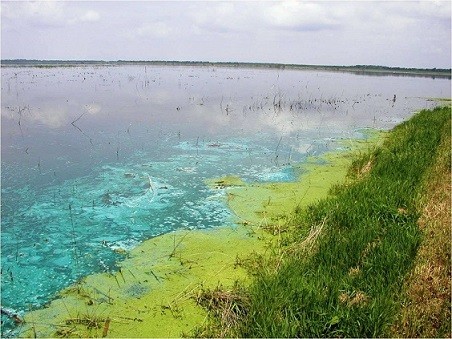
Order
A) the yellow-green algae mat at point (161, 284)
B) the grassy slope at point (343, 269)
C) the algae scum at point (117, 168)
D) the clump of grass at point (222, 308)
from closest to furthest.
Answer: the grassy slope at point (343, 269) < the clump of grass at point (222, 308) < the yellow-green algae mat at point (161, 284) < the algae scum at point (117, 168)

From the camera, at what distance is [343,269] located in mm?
4070

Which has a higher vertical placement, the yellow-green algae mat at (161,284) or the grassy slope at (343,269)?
the grassy slope at (343,269)

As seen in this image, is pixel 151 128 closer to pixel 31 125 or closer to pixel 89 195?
pixel 31 125

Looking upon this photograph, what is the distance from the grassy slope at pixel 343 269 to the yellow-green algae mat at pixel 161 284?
0.40 m

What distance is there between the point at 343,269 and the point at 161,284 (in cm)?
195

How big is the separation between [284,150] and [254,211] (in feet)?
14.7

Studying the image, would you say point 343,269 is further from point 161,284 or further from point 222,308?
point 161,284

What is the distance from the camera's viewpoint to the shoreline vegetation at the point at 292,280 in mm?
3293

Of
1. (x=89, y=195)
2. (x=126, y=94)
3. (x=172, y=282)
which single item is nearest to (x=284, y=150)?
(x=89, y=195)

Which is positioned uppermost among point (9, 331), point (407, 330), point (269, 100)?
point (269, 100)

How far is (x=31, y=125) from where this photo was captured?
41.0 feet

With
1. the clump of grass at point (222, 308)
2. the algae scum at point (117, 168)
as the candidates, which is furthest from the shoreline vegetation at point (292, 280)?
the algae scum at point (117, 168)

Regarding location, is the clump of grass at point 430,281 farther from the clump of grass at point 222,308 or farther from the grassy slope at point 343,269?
the clump of grass at point 222,308

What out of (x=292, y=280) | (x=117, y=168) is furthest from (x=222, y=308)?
(x=117, y=168)
